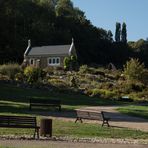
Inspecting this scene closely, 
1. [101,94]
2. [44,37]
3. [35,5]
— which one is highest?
[35,5]

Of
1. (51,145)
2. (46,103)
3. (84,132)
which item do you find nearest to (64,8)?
(46,103)

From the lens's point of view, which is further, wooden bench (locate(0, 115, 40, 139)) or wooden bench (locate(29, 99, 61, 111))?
wooden bench (locate(29, 99, 61, 111))

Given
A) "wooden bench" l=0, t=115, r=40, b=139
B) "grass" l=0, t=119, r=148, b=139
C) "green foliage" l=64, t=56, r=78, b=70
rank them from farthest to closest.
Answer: "green foliage" l=64, t=56, r=78, b=70 → "grass" l=0, t=119, r=148, b=139 → "wooden bench" l=0, t=115, r=40, b=139

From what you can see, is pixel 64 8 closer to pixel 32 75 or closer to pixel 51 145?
pixel 32 75

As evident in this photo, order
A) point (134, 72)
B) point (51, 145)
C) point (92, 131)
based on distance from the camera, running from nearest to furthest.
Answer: point (51, 145), point (92, 131), point (134, 72)

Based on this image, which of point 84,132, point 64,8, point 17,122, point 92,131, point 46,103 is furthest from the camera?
point 64,8

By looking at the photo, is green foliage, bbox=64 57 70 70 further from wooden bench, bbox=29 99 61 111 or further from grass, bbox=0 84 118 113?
Answer: wooden bench, bbox=29 99 61 111

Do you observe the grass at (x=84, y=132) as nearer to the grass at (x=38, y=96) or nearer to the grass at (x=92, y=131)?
the grass at (x=92, y=131)

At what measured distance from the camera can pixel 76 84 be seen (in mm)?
71062

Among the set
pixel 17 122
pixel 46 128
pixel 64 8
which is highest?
pixel 64 8

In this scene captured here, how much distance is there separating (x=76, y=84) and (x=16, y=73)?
8.22 meters

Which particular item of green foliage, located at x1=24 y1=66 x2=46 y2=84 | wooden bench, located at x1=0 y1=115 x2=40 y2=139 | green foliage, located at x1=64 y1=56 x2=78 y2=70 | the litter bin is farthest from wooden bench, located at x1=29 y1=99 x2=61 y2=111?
green foliage, located at x1=64 y1=56 x2=78 y2=70

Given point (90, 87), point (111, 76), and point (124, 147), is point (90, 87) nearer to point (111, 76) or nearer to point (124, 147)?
point (111, 76)

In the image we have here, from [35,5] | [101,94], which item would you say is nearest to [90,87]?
[101,94]
